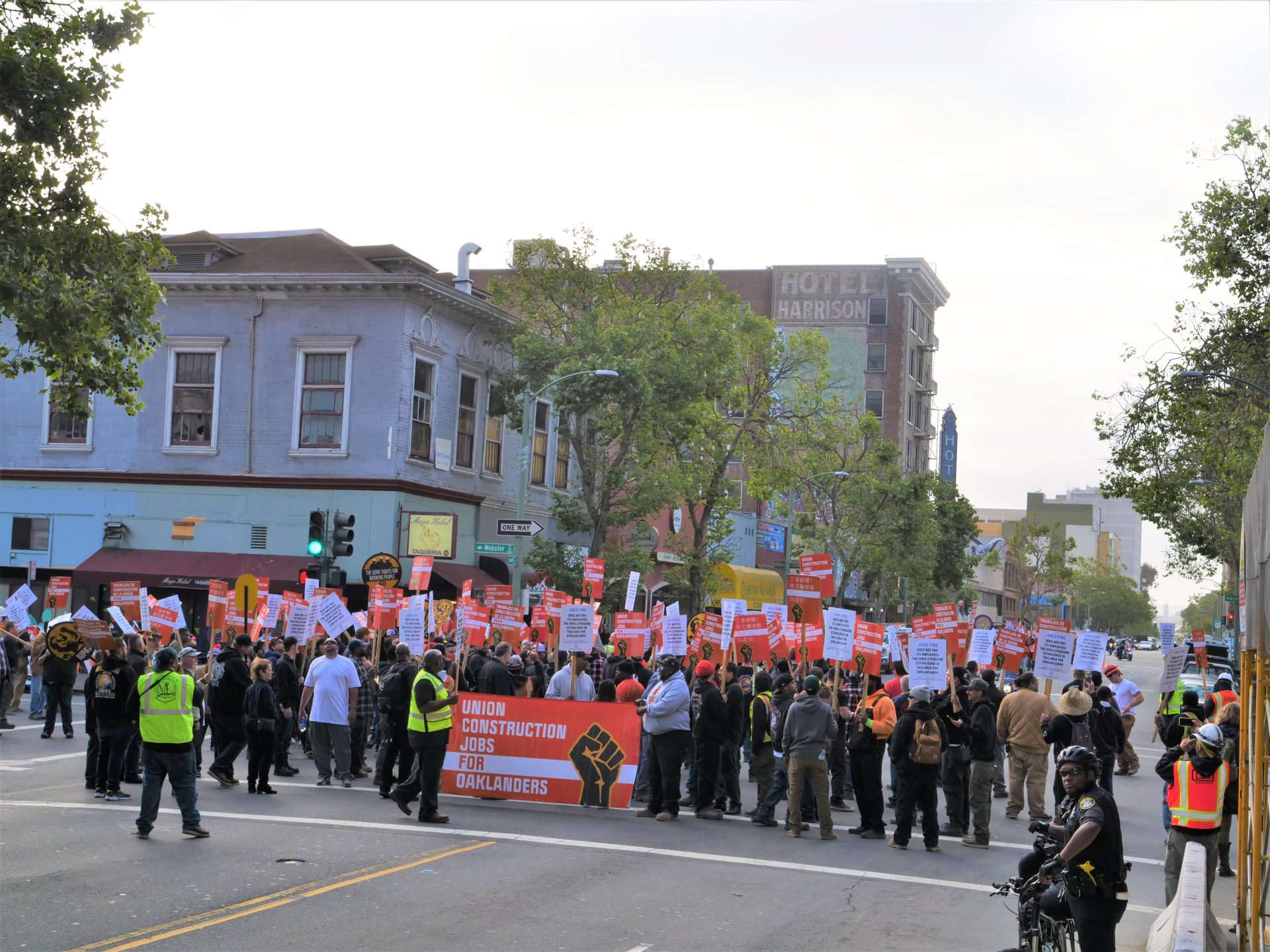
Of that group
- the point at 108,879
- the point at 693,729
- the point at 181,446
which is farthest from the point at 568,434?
the point at 108,879

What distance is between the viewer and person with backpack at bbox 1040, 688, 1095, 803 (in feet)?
46.6

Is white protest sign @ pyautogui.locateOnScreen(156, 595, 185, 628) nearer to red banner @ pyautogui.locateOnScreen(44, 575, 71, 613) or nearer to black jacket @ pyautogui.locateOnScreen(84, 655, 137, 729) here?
red banner @ pyautogui.locateOnScreen(44, 575, 71, 613)

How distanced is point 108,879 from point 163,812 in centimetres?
338

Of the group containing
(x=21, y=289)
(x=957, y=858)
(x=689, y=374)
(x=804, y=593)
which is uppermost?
(x=689, y=374)

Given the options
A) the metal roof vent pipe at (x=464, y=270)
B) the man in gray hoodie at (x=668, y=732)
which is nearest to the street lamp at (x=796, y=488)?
the metal roof vent pipe at (x=464, y=270)

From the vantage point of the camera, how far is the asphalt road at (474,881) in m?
9.18

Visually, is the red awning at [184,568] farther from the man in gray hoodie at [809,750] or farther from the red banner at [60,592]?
the man in gray hoodie at [809,750]

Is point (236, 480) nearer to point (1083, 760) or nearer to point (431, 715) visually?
point (431, 715)

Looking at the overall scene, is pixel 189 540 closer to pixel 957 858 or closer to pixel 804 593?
pixel 804 593

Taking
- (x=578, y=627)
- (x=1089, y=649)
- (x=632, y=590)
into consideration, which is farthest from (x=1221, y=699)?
(x=632, y=590)

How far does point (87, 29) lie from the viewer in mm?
15094

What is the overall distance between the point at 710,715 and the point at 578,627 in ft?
10.2

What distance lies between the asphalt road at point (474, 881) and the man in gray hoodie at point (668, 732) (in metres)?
0.33

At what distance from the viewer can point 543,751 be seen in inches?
611
